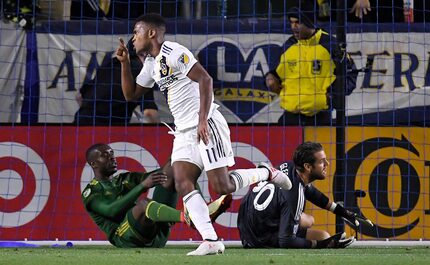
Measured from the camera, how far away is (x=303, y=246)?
9.73m

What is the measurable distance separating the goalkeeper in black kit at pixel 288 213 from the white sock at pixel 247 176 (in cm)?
81

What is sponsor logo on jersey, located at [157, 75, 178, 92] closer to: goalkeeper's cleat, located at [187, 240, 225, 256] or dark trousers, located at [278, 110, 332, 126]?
goalkeeper's cleat, located at [187, 240, 225, 256]

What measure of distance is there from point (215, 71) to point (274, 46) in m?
0.72

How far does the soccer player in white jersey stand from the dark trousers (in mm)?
3291

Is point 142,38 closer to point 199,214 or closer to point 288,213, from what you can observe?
point 199,214

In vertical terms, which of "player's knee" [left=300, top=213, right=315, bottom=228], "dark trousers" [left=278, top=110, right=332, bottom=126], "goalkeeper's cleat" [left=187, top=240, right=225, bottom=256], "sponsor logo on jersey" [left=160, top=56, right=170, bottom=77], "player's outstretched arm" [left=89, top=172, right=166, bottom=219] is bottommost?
"goalkeeper's cleat" [left=187, top=240, right=225, bottom=256]

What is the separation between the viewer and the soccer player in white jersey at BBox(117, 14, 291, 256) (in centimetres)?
834

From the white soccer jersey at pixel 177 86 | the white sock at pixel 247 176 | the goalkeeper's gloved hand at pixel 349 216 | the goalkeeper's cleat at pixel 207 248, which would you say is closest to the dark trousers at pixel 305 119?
the goalkeeper's gloved hand at pixel 349 216

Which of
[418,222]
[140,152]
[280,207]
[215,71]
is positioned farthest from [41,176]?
[418,222]

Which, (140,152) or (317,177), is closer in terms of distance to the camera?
(317,177)

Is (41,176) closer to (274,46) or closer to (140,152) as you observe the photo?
(140,152)

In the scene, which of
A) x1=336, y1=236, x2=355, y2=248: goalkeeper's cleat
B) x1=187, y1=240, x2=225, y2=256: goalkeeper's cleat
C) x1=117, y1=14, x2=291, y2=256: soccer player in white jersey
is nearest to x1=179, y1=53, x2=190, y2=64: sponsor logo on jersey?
x1=117, y1=14, x2=291, y2=256: soccer player in white jersey

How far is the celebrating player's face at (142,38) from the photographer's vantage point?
8742mm

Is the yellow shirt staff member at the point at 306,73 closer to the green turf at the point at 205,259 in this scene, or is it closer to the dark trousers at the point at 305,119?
the dark trousers at the point at 305,119
